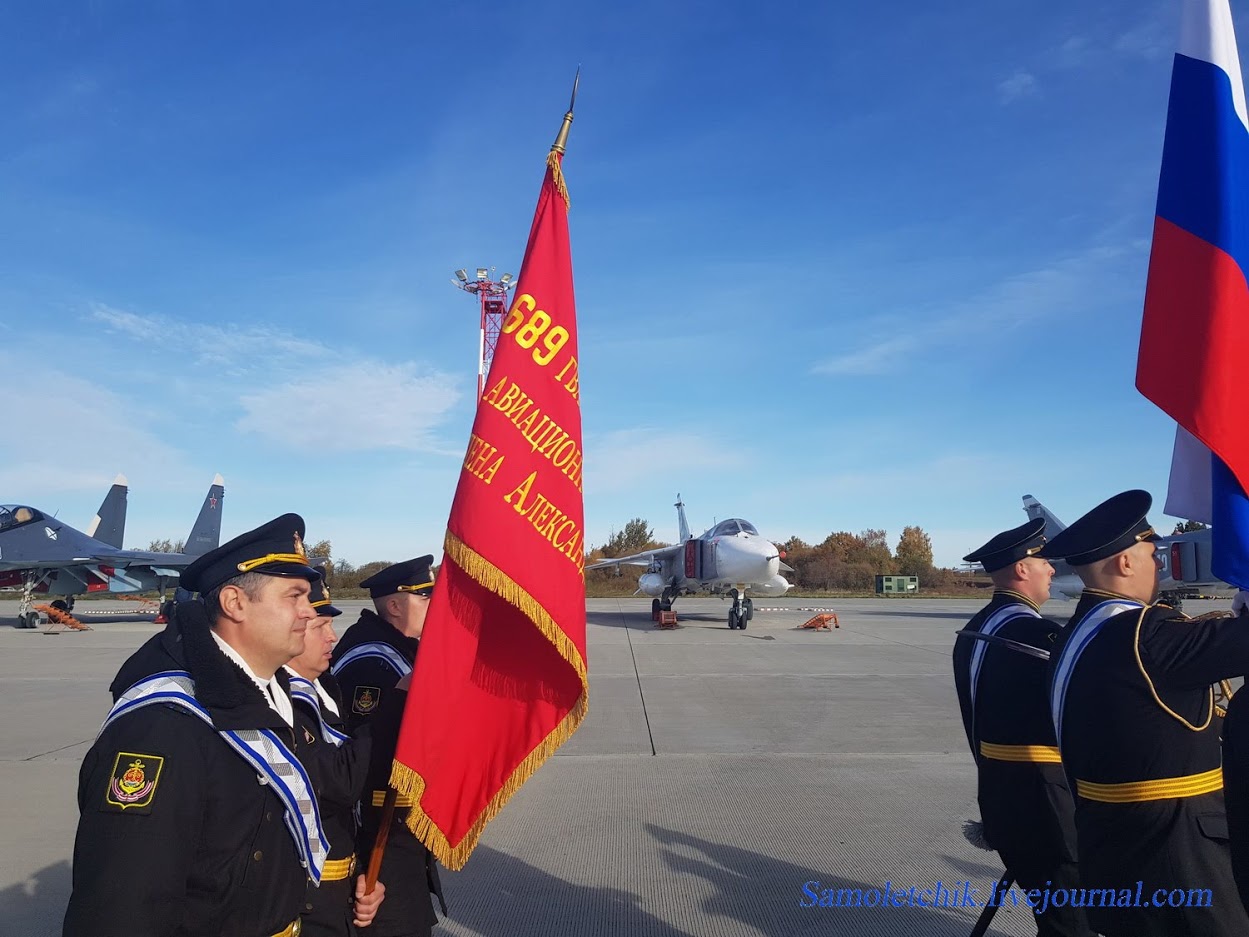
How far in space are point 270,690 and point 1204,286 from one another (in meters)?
3.39

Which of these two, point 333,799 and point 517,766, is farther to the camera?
point 517,766

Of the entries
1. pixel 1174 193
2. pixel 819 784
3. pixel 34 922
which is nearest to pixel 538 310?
pixel 1174 193

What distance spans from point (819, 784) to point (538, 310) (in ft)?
16.0

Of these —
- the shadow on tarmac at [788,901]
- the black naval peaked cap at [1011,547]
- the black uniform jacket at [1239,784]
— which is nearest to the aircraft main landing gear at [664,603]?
the shadow on tarmac at [788,901]

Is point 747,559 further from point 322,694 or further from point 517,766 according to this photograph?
point 322,694

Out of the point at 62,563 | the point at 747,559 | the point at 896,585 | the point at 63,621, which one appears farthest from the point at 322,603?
the point at 896,585

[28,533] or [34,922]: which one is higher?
[28,533]

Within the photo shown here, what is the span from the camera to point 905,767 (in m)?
6.67

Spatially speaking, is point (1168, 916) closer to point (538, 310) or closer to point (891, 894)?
point (891, 894)

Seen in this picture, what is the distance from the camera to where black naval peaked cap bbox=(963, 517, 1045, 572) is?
Result: 3.44 meters

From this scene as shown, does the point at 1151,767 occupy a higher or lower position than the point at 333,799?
higher

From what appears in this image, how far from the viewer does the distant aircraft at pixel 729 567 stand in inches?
782

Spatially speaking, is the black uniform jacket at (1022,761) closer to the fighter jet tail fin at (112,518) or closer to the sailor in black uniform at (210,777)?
the sailor in black uniform at (210,777)

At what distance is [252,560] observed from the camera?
6.89 ft
